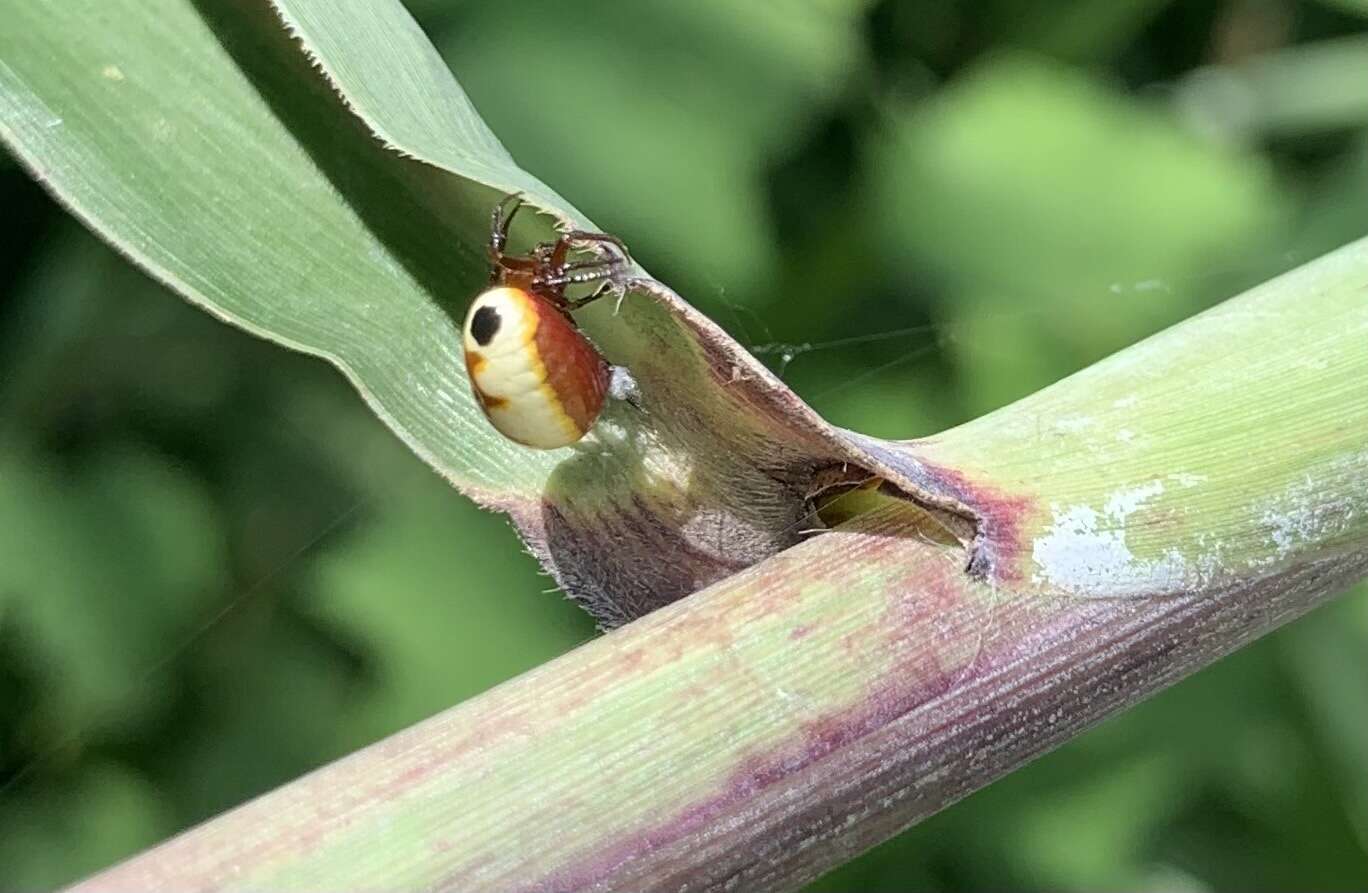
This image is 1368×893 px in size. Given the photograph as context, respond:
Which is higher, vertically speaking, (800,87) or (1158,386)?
(1158,386)

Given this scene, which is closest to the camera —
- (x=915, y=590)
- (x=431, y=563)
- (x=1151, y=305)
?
(x=915, y=590)

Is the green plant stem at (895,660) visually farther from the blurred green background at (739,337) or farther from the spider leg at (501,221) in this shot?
the blurred green background at (739,337)

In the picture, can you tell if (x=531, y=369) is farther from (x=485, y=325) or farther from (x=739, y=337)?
(x=739, y=337)

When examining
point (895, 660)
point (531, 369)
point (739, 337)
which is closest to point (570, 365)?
point (531, 369)

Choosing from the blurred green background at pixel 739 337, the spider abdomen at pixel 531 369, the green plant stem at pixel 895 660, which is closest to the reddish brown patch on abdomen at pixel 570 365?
the spider abdomen at pixel 531 369

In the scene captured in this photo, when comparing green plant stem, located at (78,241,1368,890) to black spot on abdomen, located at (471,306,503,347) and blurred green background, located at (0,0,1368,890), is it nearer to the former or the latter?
black spot on abdomen, located at (471,306,503,347)

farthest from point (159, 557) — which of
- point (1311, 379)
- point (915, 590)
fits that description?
point (1311, 379)

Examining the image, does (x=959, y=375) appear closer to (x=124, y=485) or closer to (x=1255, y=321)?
(x=1255, y=321)
